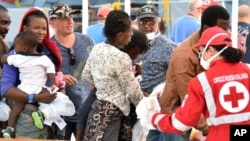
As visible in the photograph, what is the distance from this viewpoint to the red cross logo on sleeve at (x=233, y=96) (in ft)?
15.6

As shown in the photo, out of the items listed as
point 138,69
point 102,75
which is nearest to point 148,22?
point 138,69

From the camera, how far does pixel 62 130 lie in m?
6.16

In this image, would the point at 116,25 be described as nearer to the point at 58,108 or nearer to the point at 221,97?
the point at 58,108

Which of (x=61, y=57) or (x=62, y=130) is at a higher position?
(x=61, y=57)

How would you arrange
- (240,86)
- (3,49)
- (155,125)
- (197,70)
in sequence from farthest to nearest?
(3,49), (197,70), (155,125), (240,86)

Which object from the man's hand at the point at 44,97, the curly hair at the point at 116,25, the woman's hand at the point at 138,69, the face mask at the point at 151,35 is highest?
Answer: the curly hair at the point at 116,25

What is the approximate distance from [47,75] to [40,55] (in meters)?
0.16

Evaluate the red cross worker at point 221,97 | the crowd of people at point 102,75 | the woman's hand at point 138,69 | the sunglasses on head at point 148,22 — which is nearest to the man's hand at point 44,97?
the crowd of people at point 102,75

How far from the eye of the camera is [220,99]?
4773mm

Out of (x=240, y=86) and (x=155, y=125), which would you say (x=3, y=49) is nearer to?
(x=155, y=125)

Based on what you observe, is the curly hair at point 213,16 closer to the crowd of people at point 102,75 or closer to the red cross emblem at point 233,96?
the crowd of people at point 102,75

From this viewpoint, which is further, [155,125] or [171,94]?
[171,94]

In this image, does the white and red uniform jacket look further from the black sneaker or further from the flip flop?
the black sneaker

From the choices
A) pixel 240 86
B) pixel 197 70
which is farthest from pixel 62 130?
pixel 240 86
